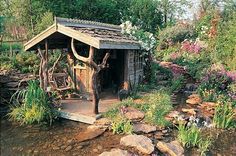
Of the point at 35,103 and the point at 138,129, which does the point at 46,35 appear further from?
the point at 138,129

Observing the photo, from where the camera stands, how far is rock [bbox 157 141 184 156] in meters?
6.94

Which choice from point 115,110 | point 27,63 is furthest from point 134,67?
point 27,63

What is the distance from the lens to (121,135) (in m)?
8.20

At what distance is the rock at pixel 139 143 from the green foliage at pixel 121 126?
60 centimetres

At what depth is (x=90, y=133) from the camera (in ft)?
27.2

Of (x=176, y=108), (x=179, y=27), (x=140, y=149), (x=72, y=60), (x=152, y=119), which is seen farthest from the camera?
(x=179, y=27)

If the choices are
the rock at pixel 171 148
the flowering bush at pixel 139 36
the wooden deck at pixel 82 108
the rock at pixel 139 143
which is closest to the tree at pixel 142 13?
the flowering bush at pixel 139 36

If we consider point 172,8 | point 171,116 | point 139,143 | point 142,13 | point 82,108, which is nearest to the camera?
point 139,143

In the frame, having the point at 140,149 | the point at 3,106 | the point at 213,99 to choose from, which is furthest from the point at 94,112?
the point at 213,99

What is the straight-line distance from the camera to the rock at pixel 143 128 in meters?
8.35

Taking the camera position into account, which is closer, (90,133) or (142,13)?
(90,133)

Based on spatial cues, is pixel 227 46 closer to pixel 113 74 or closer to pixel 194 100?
pixel 194 100

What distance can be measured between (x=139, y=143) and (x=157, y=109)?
247cm

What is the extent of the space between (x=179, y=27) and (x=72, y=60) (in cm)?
1471
